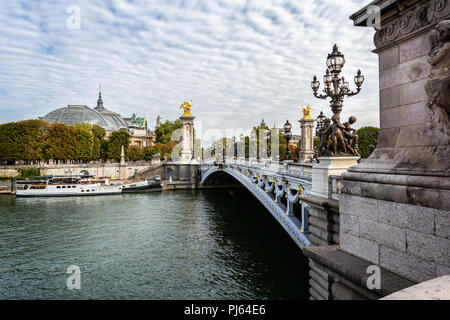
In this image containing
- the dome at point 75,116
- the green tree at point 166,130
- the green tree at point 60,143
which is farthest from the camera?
the dome at point 75,116

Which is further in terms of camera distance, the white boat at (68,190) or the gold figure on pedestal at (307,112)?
the white boat at (68,190)

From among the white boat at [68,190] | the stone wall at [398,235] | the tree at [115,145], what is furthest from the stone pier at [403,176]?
the tree at [115,145]

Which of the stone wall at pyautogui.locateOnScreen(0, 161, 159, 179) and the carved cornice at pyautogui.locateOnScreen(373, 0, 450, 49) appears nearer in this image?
the carved cornice at pyautogui.locateOnScreen(373, 0, 450, 49)

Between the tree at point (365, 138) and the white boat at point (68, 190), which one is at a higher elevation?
the tree at point (365, 138)

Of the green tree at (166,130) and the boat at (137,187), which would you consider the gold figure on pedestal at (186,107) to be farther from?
the green tree at (166,130)

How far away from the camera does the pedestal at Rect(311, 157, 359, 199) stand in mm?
6100

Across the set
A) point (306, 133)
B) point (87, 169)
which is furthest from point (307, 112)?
point (87, 169)

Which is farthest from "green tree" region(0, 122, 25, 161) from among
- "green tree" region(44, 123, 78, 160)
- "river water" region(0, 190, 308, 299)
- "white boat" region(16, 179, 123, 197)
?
"river water" region(0, 190, 308, 299)

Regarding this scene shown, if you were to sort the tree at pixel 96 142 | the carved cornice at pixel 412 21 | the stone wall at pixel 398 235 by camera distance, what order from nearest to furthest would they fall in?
1. the stone wall at pixel 398 235
2. the carved cornice at pixel 412 21
3. the tree at pixel 96 142

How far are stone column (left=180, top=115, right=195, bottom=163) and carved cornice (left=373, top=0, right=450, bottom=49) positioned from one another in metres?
37.7

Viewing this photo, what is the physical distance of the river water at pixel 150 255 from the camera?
9039 mm

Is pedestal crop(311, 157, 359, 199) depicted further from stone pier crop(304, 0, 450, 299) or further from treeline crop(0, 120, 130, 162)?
treeline crop(0, 120, 130, 162)

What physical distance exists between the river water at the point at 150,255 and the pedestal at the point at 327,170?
3.68 metres
